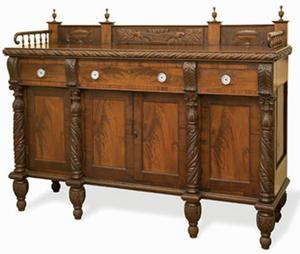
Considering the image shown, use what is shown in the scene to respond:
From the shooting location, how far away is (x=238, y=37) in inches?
220

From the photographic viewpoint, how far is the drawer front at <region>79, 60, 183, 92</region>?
Result: 5117 millimetres

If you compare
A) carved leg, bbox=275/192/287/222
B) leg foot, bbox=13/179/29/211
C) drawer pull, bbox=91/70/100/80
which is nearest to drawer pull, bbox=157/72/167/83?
drawer pull, bbox=91/70/100/80

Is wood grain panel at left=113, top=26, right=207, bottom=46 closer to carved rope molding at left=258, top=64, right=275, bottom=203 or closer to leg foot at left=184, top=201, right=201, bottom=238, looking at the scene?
carved rope molding at left=258, top=64, right=275, bottom=203

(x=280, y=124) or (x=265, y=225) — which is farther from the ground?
(x=280, y=124)

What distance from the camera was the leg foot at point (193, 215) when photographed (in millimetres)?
5176

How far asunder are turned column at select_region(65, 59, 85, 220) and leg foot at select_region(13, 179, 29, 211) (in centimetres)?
46

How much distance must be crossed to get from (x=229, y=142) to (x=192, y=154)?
0.29 meters

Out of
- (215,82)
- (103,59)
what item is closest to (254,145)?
(215,82)

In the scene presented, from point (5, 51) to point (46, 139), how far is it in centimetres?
81

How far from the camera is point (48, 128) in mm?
5730

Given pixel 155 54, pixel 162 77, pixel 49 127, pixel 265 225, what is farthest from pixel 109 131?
pixel 265 225

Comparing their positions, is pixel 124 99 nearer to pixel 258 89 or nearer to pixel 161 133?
pixel 161 133

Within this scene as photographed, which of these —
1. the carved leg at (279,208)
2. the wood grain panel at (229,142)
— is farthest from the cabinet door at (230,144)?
Result: the carved leg at (279,208)

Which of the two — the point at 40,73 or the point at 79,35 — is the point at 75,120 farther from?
the point at 79,35
